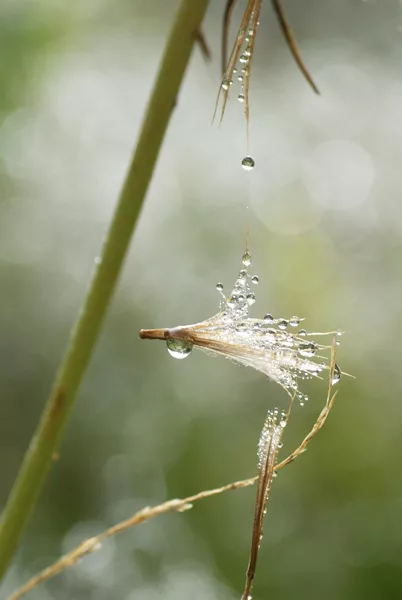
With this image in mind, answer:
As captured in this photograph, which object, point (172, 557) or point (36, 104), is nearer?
point (172, 557)

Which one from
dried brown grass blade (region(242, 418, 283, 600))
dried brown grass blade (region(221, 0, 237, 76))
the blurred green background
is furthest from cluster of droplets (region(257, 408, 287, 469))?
the blurred green background

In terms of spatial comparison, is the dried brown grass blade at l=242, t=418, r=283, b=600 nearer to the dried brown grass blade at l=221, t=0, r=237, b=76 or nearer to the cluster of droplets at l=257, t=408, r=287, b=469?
the cluster of droplets at l=257, t=408, r=287, b=469

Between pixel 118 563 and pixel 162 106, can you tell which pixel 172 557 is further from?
pixel 162 106

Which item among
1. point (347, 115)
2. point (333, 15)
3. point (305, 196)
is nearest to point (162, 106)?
point (305, 196)

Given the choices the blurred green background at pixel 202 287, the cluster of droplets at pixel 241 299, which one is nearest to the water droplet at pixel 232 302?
the cluster of droplets at pixel 241 299

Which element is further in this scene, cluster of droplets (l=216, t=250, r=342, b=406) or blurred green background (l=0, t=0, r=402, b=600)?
blurred green background (l=0, t=0, r=402, b=600)
